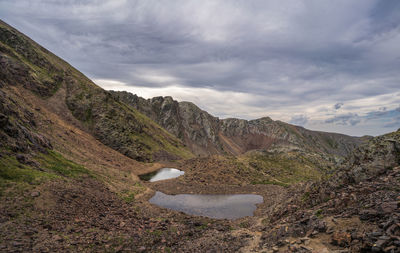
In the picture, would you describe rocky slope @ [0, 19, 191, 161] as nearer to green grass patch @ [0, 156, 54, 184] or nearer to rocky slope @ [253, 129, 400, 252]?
green grass patch @ [0, 156, 54, 184]

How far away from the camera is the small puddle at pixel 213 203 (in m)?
38.7

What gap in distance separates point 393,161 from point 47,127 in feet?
268

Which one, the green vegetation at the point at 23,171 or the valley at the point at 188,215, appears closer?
the valley at the point at 188,215

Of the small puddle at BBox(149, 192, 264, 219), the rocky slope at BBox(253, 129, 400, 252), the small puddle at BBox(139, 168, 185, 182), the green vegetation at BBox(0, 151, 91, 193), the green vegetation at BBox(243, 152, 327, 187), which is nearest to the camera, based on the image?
the rocky slope at BBox(253, 129, 400, 252)

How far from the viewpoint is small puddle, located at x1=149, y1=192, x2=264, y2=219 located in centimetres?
3872

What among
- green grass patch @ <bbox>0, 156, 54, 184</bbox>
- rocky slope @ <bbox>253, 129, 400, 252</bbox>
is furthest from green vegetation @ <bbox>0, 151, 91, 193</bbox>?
rocky slope @ <bbox>253, 129, 400, 252</bbox>

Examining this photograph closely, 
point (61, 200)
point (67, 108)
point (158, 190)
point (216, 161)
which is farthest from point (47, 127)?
point (216, 161)

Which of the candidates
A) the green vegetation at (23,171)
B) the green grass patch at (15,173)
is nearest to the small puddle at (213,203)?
the green vegetation at (23,171)

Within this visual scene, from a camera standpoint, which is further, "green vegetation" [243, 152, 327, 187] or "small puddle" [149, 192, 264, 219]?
"green vegetation" [243, 152, 327, 187]

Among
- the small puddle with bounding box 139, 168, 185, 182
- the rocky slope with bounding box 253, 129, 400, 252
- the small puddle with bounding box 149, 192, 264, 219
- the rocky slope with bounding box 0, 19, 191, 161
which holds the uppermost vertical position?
the rocky slope with bounding box 0, 19, 191, 161

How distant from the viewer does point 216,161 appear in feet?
→ 248

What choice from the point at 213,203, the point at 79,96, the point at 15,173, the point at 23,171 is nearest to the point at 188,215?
the point at 213,203

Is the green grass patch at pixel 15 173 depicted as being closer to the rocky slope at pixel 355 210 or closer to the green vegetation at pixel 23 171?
the green vegetation at pixel 23 171

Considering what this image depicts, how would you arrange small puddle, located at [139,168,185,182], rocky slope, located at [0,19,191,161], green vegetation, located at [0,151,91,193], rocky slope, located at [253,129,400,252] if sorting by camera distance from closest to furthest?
1. rocky slope, located at [253,129,400,252]
2. green vegetation, located at [0,151,91,193]
3. small puddle, located at [139,168,185,182]
4. rocky slope, located at [0,19,191,161]
